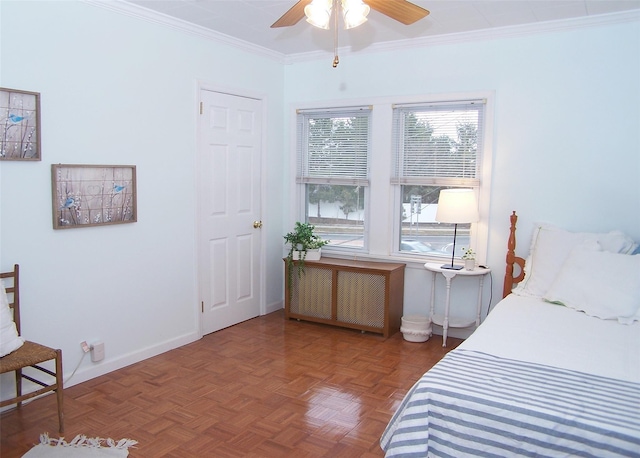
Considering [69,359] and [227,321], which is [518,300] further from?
[69,359]

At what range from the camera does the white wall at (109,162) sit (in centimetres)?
299

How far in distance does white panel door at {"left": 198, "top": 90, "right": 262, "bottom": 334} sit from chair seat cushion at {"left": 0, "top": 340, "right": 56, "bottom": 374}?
1.63m

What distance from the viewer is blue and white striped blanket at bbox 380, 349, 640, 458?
1771 mm

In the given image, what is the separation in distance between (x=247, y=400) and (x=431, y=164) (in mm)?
2452

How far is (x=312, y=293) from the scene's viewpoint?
4684mm

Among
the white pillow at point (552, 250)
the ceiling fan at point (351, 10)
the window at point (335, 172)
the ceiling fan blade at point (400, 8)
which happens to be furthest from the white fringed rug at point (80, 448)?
the window at point (335, 172)

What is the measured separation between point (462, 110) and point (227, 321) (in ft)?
8.94

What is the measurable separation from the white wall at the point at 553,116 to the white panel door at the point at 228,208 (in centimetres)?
140

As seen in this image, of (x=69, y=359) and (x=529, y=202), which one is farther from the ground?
(x=529, y=202)

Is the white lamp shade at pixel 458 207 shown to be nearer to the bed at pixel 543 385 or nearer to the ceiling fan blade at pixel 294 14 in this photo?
the bed at pixel 543 385

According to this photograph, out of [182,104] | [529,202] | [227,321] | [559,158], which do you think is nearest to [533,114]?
[559,158]

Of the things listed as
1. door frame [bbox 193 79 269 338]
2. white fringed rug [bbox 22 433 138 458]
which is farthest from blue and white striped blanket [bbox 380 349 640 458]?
door frame [bbox 193 79 269 338]

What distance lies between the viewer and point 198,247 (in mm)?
4180

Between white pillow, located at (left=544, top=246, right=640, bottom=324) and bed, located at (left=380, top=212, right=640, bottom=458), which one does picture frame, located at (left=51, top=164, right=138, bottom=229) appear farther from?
white pillow, located at (left=544, top=246, right=640, bottom=324)
